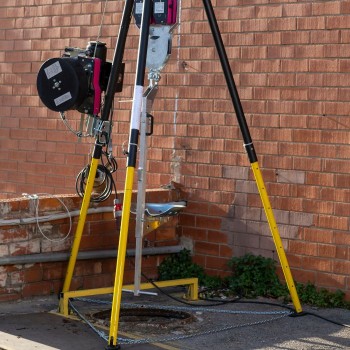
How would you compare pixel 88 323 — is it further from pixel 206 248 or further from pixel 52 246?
pixel 206 248

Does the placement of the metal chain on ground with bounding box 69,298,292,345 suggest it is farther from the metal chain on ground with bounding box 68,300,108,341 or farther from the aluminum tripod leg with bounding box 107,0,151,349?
the aluminum tripod leg with bounding box 107,0,151,349

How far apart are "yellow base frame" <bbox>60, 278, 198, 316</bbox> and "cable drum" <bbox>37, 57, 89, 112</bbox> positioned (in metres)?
1.59

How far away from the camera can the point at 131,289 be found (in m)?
8.08

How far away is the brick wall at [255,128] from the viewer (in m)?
8.60

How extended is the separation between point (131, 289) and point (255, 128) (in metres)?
2.11

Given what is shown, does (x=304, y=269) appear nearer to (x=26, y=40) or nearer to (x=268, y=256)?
(x=268, y=256)

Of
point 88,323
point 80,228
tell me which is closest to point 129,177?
point 80,228

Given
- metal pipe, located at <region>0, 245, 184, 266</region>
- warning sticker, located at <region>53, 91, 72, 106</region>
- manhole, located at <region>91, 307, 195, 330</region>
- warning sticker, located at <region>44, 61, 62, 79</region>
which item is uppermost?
warning sticker, located at <region>44, 61, 62, 79</region>

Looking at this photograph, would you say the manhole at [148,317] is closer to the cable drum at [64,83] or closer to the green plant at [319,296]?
the green plant at [319,296]

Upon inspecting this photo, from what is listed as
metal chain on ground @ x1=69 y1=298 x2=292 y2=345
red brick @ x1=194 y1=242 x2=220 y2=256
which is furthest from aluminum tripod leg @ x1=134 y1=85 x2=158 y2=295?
red brick @ x1=194 y1=242 x2=220 y2=256

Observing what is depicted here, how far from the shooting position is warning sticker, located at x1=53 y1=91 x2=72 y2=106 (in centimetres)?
809

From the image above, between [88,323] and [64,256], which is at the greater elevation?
[64,256]

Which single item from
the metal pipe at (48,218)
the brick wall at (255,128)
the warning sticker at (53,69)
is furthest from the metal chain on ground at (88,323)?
the warning sticker at (53,69)

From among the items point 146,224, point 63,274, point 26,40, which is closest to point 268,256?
point 146,224
